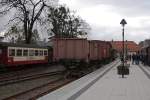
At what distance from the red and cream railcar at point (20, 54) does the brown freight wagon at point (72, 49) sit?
5.02 meters

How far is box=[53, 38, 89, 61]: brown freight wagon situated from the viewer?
32.2m

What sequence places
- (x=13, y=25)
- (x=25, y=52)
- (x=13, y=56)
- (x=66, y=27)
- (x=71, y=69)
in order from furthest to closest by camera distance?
(x=66, y=27)
(x=13, y=25)
(x=25, y=52)
(x=13, y=56)
(x=71, y=69)

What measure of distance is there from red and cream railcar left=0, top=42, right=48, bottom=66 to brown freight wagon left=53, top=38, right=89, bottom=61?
16.5 feet

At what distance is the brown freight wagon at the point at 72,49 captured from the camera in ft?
106

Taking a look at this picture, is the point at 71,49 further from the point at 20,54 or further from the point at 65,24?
the point at 65,24

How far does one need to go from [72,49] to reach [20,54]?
8.01 m

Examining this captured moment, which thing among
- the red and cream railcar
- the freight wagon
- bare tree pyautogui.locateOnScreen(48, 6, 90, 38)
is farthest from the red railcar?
bare tree pyautogui.locateOnScreen(48, 6, 90, 38)

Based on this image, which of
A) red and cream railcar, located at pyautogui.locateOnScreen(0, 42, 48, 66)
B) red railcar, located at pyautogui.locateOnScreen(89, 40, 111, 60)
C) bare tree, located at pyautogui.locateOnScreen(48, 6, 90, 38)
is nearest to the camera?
red and cream railcar, located at pyautogui.locateOnScreen(0, 42, 48, 66)

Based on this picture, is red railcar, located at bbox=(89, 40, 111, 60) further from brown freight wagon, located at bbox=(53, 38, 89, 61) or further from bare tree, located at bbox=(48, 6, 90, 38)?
bare tree, located at bbox=(48, 6, 90, 38)

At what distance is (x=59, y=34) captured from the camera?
81.1 meters

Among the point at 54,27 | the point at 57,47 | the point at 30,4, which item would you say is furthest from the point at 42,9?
the point at 57,47

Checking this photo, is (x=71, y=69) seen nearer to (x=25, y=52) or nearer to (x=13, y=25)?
(x=25, y=52)

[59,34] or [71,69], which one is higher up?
[59,34]

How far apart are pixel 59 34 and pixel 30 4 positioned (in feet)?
61.2
